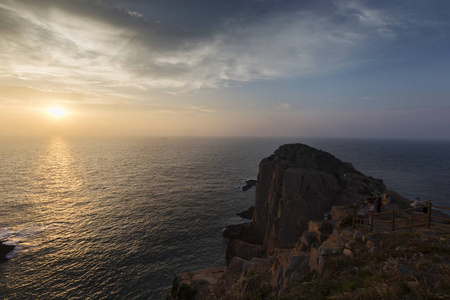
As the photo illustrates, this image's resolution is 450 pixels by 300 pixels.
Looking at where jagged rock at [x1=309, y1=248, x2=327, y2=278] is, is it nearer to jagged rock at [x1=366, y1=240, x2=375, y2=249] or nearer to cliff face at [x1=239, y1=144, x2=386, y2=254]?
jagged rock at [x1=366, y1=240, x2=375, y2=249]

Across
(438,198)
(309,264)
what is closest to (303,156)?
(309,264)

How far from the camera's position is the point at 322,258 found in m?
12.3

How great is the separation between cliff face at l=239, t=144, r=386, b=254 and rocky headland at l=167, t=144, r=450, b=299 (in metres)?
0.17

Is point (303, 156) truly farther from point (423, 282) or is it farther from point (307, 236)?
point (423, 282)

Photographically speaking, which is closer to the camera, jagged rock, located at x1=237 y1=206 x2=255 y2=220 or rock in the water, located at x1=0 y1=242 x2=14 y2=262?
rock in the water, located at x1=0 y1=242 x2=14 y2=262

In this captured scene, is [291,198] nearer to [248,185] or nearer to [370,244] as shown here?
[370,244]

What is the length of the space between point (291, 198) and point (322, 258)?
90.5ft

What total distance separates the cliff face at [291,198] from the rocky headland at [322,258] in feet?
0.57

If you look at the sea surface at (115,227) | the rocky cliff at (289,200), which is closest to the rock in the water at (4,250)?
the sea surface at (115,227)

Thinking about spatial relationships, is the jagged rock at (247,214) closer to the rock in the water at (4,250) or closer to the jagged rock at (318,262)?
the jagged rock at (318,262)

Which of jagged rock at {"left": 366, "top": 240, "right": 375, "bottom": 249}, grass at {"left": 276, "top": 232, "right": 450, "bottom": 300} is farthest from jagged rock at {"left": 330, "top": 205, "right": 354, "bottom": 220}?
jagged rock at {"left": 366, "top": 240, "right": 375, "bottom": 249}

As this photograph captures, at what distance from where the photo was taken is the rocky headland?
9195mm

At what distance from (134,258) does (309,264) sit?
37.4 meters

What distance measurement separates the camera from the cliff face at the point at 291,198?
123ft
